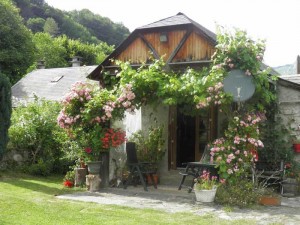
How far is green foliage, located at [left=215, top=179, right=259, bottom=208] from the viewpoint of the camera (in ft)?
26.2

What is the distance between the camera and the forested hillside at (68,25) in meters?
52.6

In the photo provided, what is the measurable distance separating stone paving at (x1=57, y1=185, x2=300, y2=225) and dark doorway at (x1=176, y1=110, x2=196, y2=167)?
193 centimetres

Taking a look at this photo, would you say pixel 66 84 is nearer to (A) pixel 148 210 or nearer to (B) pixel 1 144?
(B) pixel 1 144

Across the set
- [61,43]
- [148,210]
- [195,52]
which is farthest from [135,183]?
[61,43]

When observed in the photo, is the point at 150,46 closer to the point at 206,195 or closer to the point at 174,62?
the point at 174,62

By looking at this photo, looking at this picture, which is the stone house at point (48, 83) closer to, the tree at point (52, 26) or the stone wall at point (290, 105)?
the stone wall at point (290, 105)

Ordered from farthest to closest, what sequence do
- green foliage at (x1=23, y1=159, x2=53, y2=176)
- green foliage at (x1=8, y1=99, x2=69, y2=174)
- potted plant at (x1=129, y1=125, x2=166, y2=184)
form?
1. green foliage at (x1=8, y1=99, x2=69, y2=174)
2. green foliage at (x1=23, y1=159, x2=53, y2=176)
3. potted plant at (x1=129, y1=125, x2=166, y2=184)

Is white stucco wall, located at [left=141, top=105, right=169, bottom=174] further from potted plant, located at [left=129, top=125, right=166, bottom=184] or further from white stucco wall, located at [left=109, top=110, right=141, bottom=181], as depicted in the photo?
potted plant, located at [left=129, top=125, right=166, bottom=184]

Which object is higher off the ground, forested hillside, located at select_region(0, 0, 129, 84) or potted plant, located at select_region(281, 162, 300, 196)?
forested hillside, located at select_region(0, 0, 129, 84)

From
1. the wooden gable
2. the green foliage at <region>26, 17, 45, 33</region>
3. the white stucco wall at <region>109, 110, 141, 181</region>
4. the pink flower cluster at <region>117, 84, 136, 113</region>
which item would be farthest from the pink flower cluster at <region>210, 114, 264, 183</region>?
the green foliage at <region>26, 17, 45, 33</region>

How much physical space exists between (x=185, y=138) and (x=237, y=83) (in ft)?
12.2

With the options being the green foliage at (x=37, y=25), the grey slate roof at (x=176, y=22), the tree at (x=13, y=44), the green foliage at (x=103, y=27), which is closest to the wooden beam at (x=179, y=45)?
the grey slate roof at (x=176, y=22)

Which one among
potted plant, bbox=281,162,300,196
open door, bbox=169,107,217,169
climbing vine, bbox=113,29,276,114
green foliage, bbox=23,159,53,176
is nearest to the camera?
climbing vine, bbox=113,29,276,114

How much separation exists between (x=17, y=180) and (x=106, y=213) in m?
4.99
